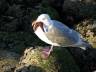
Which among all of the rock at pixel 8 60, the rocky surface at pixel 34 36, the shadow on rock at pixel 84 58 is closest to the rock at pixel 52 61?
the rocky surface at pixel 34 36

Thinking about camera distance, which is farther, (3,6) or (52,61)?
(3,6)

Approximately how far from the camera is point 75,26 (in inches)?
429

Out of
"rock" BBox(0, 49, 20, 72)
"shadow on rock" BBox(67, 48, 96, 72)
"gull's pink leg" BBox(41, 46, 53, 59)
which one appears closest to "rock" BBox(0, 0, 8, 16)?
"rock" BBox(0, 49, 20, 72)

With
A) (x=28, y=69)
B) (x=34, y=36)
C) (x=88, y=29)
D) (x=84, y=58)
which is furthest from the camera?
(x=88, y=29)

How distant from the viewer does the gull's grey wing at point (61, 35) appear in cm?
659

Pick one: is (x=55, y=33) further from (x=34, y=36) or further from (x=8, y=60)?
(x=34, y=36)

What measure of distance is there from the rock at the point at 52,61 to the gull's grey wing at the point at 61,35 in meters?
0.37

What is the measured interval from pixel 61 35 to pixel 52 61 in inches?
23.7

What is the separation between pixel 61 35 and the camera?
6648mm

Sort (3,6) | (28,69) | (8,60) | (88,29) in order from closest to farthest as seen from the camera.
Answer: (28,69), (8,60), (3,6), (88,29)

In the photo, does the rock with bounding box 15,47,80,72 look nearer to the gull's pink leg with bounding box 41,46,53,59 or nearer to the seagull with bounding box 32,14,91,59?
the gull's pink leg with bounding box 41,46,53,59

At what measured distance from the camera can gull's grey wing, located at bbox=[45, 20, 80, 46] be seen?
659cm

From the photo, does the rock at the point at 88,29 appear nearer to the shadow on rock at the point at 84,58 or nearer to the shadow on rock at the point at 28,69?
the shadow on rock at the point at 84,58

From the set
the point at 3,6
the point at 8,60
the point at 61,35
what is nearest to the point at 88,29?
the point at 3,6
